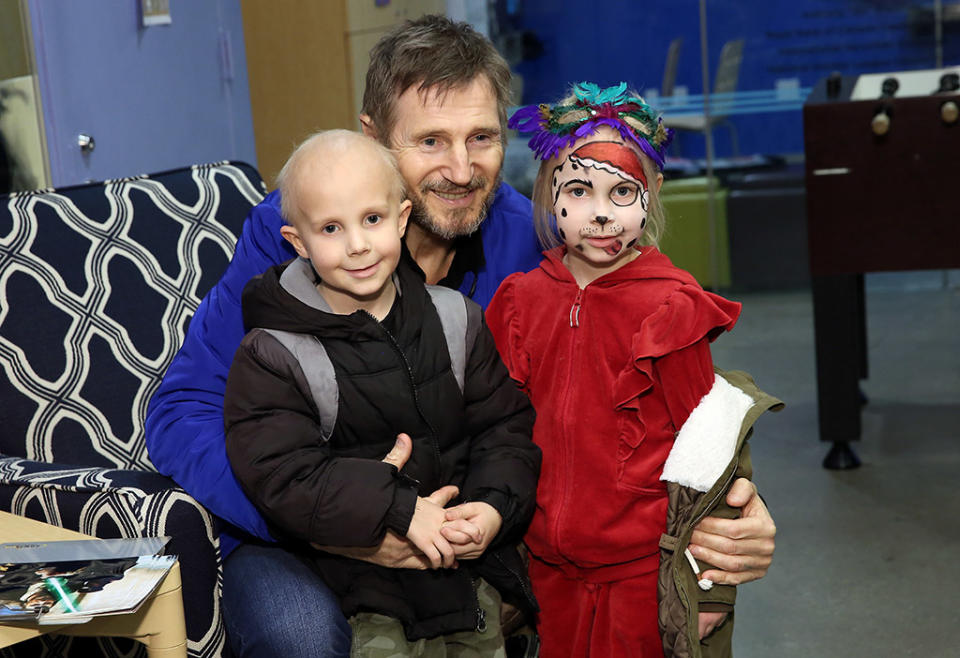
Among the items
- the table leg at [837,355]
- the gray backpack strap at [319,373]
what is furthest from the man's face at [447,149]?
the table leg at [837,355]

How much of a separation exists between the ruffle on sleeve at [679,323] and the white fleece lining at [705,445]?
10cm

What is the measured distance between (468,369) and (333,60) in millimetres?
3600

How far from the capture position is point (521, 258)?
1.88 meters

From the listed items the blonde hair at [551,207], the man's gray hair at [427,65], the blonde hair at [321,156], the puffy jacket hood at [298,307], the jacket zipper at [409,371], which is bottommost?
the jacket zipper at [409,371]

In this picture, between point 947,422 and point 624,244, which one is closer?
point 624,244

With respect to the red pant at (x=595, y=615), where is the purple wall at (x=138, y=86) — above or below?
above

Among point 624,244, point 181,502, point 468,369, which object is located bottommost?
point 181,502

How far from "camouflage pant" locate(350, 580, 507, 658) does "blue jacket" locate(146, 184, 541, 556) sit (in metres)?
0.21

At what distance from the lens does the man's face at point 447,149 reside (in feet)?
5.67

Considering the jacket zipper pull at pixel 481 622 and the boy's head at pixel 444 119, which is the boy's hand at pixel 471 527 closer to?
the jacket zipper pull at pixel 481 622

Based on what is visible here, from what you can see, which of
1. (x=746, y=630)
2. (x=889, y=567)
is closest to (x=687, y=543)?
(x=746, y=630)

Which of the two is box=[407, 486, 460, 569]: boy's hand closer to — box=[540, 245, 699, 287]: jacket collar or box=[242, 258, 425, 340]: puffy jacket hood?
box=[242, 258, 425, 340]: puffy jacket hood

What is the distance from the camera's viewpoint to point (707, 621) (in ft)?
5.20

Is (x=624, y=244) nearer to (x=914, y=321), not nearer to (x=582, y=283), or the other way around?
(x=582, y=283)
